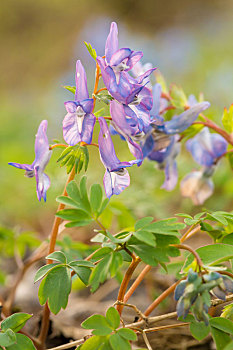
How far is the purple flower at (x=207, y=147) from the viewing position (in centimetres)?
149

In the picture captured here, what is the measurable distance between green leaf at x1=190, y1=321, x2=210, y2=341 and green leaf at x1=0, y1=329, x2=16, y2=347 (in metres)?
0.39

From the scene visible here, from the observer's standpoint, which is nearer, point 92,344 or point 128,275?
point 92,344

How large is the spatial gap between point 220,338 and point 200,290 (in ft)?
0.53

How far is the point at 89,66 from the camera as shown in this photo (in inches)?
222

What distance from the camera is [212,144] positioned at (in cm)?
149

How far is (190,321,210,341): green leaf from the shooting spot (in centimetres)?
93

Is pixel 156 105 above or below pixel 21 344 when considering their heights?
above

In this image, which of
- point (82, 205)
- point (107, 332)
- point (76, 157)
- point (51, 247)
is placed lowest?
point (107, 332)

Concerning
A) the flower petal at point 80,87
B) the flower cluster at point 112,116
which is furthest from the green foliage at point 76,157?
the flower petal at point 80,87

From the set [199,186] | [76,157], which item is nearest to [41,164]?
[76,157]

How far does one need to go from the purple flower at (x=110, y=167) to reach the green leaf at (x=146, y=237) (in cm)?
14

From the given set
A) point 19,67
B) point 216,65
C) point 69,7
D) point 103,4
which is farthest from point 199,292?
point 69,7

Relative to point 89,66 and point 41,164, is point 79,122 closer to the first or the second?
point 41,164

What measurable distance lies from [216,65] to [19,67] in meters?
4.58
